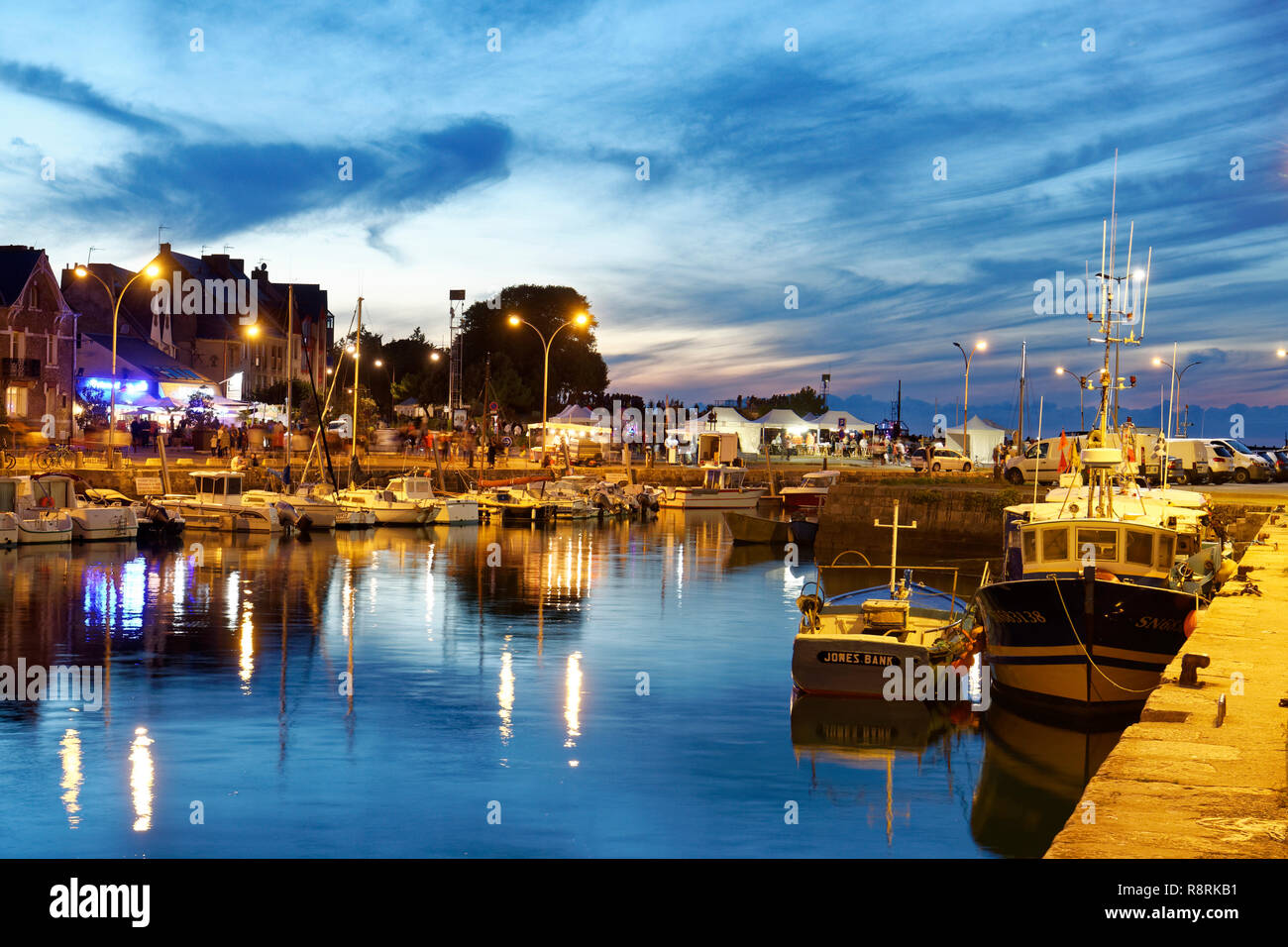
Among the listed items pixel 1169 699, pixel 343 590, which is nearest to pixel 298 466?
pixel 343 590

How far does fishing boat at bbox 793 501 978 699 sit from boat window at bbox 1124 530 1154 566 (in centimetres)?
281

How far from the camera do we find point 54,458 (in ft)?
177

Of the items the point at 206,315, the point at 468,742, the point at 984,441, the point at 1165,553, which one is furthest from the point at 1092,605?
the point at 206,315

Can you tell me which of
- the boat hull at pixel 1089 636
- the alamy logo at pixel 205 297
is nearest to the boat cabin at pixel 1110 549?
the boat hull at pixel 1089 636

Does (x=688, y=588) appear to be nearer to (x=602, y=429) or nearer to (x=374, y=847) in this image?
(x=374, y=847)

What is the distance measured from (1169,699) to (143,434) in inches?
2366

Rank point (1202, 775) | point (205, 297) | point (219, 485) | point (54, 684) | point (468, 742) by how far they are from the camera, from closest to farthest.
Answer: point (1202, 775) → point (468, 742) → point (54, 684) → point (219, 485) → point (205, 297)

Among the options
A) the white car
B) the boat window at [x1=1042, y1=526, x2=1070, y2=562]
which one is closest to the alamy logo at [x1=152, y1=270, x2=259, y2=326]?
the white car

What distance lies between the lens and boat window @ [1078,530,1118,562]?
21.0 m

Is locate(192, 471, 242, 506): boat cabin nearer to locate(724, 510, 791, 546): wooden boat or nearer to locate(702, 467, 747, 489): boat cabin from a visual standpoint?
locate(724, 510, 791, 546): wooden boat

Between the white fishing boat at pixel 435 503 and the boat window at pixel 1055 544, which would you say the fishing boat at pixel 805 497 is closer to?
the white fishing boat at pixel 435 503

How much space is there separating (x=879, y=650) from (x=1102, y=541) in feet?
14.6

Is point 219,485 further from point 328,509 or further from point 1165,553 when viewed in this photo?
point 1165,553

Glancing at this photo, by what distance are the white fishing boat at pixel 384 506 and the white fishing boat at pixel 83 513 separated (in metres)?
10.4
